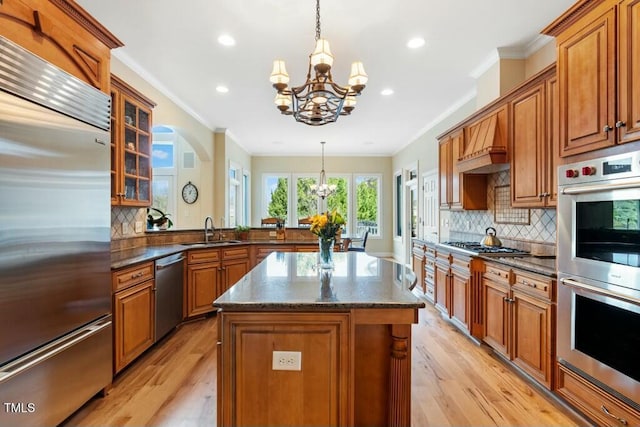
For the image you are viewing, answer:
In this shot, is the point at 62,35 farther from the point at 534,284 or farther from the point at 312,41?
the point at 534,284

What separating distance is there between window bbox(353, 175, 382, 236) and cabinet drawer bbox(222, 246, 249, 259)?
518cm

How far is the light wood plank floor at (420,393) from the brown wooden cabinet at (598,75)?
173cm

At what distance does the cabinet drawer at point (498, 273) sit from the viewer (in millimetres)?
2637

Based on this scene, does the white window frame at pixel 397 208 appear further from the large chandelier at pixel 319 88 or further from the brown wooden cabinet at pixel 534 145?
the large chandelier at pixel 319 88

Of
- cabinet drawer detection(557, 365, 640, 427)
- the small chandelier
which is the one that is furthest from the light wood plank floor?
the small chandelier

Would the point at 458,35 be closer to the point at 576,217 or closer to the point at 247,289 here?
the point at 576,217

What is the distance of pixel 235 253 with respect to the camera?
432 cm

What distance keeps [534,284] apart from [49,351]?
10.1ft

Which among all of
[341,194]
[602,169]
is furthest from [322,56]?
[341,194]

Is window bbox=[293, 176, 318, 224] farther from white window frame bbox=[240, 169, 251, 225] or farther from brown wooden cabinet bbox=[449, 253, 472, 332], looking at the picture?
brown wooden cabinet bbox=[449, 253, 472, 332]

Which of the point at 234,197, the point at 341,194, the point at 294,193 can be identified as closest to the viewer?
the point at 234,197

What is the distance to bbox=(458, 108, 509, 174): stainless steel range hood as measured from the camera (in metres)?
3.15

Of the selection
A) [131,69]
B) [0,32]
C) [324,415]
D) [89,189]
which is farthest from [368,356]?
[131,69]

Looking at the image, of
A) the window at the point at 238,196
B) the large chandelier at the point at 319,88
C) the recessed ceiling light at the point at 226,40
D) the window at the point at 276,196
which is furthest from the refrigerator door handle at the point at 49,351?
the window at the point at 276,196
